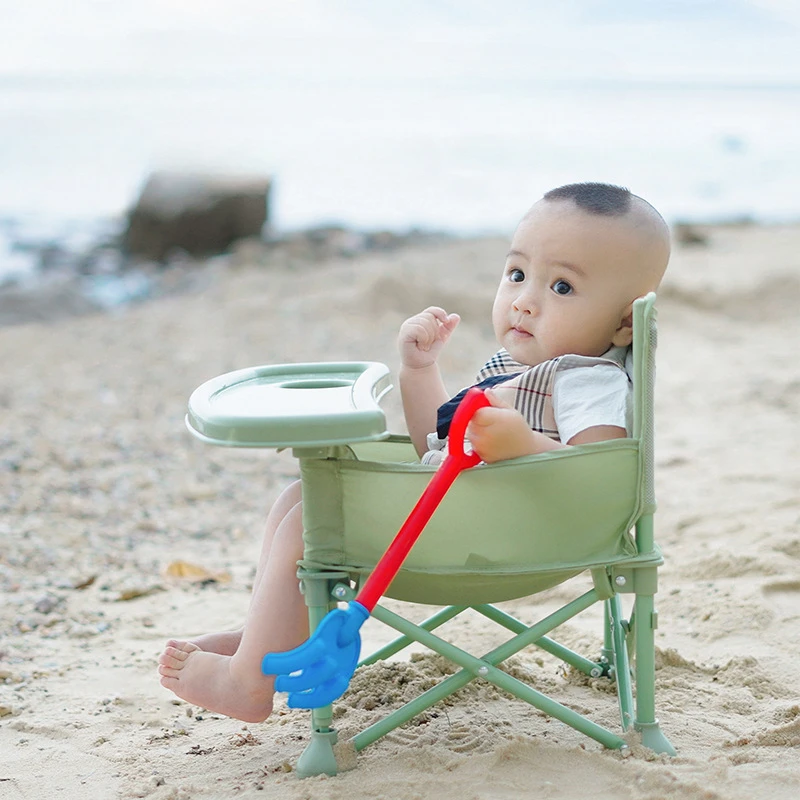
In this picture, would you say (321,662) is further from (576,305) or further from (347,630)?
(576,305)

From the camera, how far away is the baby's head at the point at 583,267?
2061mm

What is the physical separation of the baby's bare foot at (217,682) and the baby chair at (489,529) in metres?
0.12

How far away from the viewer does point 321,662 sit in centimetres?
169

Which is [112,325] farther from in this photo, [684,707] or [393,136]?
[393,136]

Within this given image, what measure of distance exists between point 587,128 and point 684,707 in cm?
1718

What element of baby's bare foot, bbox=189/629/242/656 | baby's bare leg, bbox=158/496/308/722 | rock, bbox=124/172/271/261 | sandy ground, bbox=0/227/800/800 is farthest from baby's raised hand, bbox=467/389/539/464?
rock, bbox=124/172/271/261

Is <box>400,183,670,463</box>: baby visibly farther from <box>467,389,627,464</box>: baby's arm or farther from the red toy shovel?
the red toy shovel

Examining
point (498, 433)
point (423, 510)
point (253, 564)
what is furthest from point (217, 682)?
point (253, 564)

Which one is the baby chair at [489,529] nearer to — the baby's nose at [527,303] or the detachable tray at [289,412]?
the detachable tray at [289,412]

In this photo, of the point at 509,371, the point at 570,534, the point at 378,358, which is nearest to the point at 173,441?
the point at 378,358

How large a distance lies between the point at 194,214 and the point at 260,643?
7928 millimetres

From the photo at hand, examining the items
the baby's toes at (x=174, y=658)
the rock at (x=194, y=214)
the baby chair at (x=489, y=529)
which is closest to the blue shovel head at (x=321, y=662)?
the baby chair at (x=489, y=529)

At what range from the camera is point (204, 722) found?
2396 millimetres

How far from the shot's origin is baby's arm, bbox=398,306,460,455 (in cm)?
231
